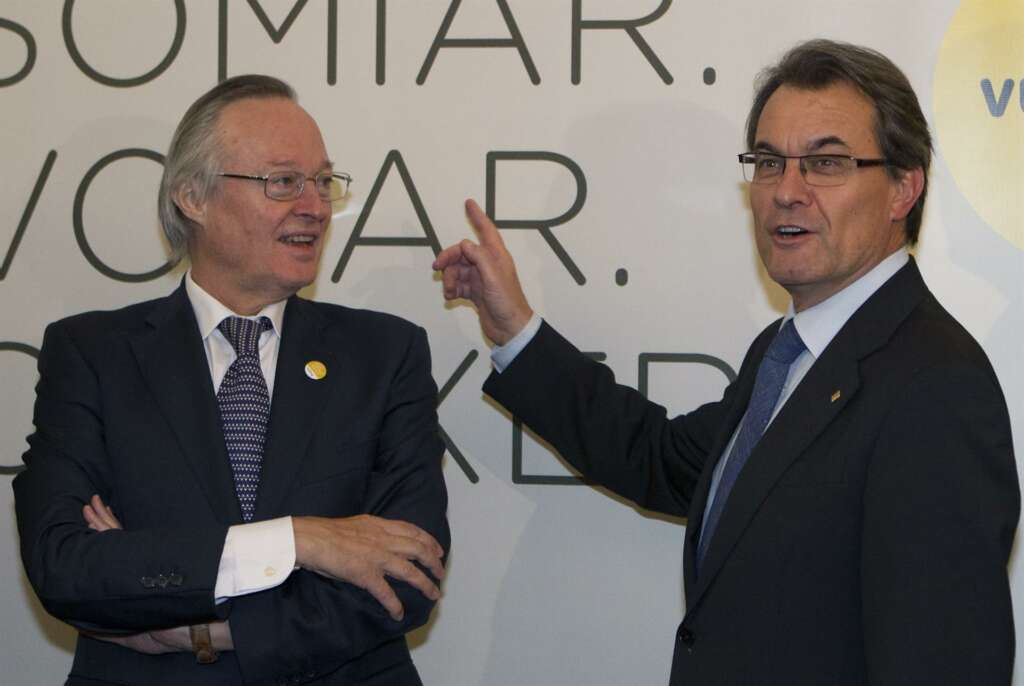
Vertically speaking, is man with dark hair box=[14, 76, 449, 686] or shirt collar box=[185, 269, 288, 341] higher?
shirt collar box=[185, 269, 288, 341]

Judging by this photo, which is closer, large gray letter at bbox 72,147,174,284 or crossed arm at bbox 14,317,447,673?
crossed arm at bbox 14,317,447,673

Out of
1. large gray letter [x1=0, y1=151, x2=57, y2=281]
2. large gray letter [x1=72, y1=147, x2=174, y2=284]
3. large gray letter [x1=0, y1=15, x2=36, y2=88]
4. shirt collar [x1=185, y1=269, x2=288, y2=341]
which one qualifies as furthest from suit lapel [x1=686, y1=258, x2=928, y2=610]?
large gray letter [x1=0, y1=15, x2=36, y2=88]

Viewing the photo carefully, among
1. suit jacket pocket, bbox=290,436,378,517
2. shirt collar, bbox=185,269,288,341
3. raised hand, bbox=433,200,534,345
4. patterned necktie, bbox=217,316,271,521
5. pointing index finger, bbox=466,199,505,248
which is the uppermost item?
pointing index finger, bbox=466,199,505,248

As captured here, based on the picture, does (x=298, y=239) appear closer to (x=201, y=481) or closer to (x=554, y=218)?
(x=201, y=481)

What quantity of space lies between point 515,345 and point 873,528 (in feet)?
3.72

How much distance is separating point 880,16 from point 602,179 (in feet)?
2.65

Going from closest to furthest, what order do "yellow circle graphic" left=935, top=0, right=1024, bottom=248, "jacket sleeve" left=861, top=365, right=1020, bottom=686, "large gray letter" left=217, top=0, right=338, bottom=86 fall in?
1. "jacket sleeve" left=861, top=365, right=1020, bottom=686
2. "yellow circle graphic" left=935, top=0, right=1024, bottom=248
3. "large gray letter" left=217, top=0, right=338, bottom=86

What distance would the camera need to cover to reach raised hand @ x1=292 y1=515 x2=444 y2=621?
88.3 inches

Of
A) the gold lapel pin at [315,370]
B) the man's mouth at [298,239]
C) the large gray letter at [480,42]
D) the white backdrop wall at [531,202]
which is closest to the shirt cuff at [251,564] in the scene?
the gold lapel pin at [315,370]

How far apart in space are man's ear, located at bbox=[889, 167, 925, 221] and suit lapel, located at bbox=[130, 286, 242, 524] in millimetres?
1376

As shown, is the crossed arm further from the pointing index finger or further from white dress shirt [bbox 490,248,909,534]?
white dress shirt [bbox 490,248,909,534]

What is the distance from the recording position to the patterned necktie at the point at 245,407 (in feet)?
7.90

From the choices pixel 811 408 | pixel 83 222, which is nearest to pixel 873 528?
pixel 811 408

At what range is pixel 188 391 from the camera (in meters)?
2.46
